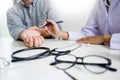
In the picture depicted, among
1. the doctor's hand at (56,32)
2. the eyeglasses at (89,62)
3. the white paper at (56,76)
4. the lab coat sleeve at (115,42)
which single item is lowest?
the white paper at (56,76)

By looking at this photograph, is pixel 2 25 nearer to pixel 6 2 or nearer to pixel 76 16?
pixel 6 2

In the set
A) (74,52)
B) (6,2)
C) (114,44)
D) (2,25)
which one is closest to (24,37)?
(74,52)

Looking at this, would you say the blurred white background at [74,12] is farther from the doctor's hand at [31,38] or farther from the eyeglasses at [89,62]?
the eyeglasses at [89,62]

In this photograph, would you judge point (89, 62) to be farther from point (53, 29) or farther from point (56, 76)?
point (53, 29)

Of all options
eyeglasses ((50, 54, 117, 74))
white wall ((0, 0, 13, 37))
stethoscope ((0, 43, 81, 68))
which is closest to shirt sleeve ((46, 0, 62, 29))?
stethoscope ((0, 43, 81, 68))

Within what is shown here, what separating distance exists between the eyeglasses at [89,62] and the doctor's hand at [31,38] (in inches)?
9.2

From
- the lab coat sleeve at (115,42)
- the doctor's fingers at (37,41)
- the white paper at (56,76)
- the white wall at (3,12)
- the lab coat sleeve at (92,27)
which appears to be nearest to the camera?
the white paper at (56,76)

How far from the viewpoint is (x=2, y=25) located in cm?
245

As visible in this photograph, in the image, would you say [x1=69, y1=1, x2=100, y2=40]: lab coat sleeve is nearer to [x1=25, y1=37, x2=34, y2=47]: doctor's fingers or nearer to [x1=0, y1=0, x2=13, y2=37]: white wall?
[x1=25, y1=37, x2=34, y2=47]: doctor's fingers

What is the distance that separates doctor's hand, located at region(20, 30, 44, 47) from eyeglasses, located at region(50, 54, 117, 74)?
23cm

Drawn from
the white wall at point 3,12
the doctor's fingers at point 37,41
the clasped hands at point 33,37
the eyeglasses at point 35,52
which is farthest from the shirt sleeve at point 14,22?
the white wall at point 3,12

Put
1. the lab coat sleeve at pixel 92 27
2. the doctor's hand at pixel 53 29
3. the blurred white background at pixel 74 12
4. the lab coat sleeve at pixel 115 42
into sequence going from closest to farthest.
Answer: the lab coat sleeve at pixel 115 42
the doctor's hand at pixel 53 29
the lab coat sleeve at pixel 92 27
the blurred white background at pixel 74 12

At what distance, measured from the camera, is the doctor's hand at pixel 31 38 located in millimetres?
980

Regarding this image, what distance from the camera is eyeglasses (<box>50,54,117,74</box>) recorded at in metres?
0.66
